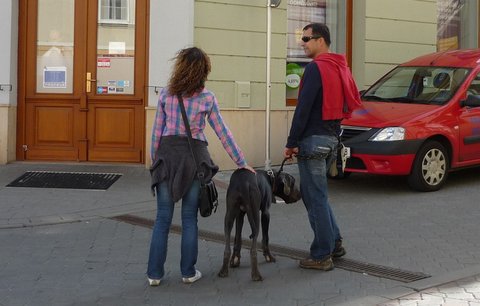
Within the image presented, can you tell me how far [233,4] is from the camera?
10930mm

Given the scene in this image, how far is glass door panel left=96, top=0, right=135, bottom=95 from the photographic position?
1098cm

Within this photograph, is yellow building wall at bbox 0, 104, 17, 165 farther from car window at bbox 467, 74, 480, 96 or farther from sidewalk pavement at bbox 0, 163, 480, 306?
car window at bbox 467, 74, 480, 96

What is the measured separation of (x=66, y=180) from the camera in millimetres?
9898

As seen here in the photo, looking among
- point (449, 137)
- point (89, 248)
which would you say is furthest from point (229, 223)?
point (449, 137)

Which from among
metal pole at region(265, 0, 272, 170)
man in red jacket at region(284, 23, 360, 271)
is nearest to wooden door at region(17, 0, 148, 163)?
metal pole at region(265, 0, 272, 170)

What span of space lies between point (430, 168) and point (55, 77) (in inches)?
231

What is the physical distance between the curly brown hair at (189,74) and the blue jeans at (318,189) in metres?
1.00

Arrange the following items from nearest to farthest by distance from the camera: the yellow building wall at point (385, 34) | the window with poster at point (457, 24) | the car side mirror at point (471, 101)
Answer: the car side mirror at point (471, 101)
the yellow building wall at point (385, 34)
the window with poster at point (457, 24)

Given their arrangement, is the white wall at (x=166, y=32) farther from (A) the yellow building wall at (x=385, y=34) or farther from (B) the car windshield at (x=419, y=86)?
(A) the yellow building wall at (x=385, y=34)

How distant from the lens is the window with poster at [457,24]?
47.2ft

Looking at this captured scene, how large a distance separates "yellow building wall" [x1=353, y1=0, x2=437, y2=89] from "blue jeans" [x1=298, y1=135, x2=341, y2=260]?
7283 mm

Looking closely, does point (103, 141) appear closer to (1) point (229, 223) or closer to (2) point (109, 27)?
(2) point (109, 27)

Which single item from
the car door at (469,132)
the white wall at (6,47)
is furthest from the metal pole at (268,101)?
the white wall at (6,47)

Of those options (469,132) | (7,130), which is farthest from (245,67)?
(7,130)
